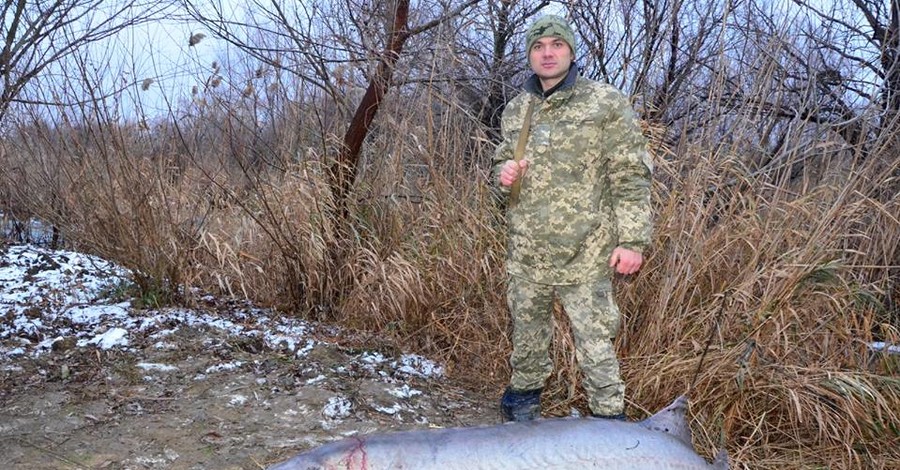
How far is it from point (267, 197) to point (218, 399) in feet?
5.92

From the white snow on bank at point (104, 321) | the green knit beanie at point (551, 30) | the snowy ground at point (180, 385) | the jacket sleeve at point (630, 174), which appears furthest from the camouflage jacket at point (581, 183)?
the white snow on bank at point (104, 321)

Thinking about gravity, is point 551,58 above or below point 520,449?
above

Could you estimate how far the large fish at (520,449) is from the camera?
1.93 meters

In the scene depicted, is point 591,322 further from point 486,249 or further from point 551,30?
point 486,249

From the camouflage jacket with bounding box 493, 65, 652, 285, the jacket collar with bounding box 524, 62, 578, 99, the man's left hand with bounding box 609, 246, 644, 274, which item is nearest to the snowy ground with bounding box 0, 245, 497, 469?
the camouflage jacket with bounding box 493, 65, 652, 285

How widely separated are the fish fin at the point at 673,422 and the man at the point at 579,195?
545 mm

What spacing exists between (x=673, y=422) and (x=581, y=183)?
1.02 m

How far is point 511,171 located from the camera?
289cm

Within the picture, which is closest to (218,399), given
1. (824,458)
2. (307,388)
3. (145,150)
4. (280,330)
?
(307,388)

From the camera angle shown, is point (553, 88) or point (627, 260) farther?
point (553, 88)

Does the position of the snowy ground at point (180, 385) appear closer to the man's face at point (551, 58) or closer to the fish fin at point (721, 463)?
the fish fin at point (721, 463)

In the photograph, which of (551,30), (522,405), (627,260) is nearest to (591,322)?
(627,260)

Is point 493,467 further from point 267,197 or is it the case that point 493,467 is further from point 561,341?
point 267,197

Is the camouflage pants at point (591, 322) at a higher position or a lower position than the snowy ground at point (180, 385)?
higher
